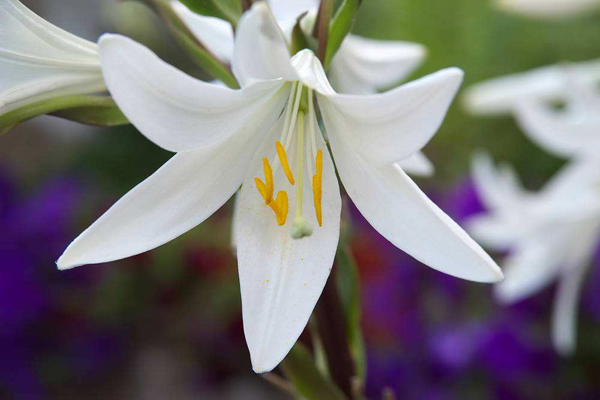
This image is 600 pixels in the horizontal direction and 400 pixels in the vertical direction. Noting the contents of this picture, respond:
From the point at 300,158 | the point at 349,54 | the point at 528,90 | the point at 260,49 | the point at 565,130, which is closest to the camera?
the point at 260,49

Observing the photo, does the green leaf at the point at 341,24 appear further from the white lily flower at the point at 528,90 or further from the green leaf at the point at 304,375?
the white lily flower at the point at 528,90

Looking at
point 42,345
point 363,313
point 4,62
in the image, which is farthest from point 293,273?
point 42,345

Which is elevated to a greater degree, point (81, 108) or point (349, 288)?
point (81, 108)

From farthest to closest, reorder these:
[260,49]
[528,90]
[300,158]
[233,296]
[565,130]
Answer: [233,296] < [528,90] < [565,130] < [300,158] < [260,49]

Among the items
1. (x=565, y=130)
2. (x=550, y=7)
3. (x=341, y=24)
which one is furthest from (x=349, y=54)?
(x=550, y=7)

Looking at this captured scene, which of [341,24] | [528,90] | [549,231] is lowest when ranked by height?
[549,231]

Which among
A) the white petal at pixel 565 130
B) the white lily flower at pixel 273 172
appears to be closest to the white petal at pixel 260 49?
the white lily flower at pixel 273 172

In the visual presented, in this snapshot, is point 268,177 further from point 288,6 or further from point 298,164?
point 288,6
